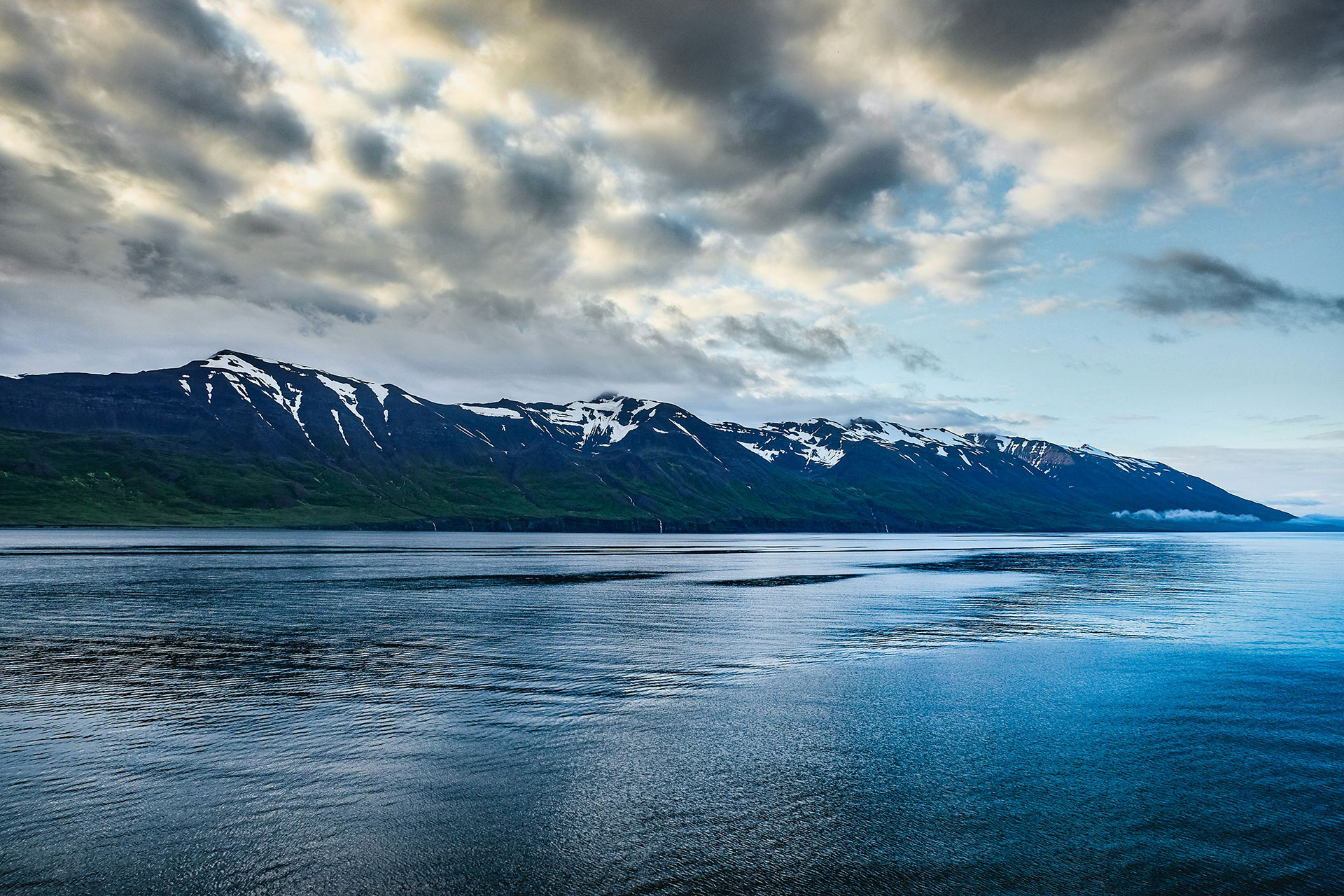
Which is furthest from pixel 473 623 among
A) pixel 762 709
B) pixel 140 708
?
pixel 762 709

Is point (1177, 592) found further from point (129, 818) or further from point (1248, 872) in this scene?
point (129, 818)

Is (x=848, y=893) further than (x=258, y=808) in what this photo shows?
No

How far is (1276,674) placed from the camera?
3478 cm

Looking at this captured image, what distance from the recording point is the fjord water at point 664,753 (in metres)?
14.6

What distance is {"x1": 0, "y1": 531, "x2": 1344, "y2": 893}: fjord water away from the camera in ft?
48.0

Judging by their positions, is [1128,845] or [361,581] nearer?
[1128,845]

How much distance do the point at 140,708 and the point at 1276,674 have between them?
46.7 meters

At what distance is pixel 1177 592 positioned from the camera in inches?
3022

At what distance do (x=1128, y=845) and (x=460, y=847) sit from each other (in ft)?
44.9

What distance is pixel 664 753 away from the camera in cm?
2195

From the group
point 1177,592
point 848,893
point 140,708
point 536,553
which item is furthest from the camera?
point 536,553

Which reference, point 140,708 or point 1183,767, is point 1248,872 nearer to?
point 1183,767

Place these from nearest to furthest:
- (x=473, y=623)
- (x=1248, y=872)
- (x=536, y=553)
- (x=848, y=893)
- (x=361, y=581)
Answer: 1. (x=848, y=893)
2. (x=1248, y=872)
3. (x=473, y=623)
4. (x=361, y=581)
5. (x=536, y=553)

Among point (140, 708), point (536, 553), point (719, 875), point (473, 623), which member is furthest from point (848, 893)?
point (536, 553)
